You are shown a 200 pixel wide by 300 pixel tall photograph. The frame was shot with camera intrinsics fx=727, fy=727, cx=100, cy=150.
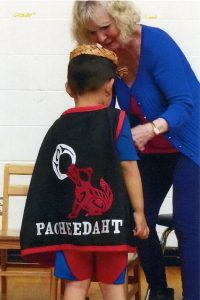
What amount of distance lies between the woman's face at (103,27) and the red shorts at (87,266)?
2.52ft

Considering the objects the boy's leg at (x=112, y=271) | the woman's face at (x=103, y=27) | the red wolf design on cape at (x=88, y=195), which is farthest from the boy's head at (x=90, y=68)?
the boy's leg at (x=112, y=271)

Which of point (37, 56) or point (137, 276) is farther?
point (37, 56)

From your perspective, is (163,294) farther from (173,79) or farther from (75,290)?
(173,79)

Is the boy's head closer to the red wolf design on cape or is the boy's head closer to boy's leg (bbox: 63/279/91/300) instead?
the red wolf design on cape

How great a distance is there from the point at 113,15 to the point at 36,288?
85.2 inches

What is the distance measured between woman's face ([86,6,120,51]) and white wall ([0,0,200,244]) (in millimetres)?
2001

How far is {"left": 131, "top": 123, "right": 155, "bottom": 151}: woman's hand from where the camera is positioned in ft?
8.02

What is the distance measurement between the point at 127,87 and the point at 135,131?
1.10 feet

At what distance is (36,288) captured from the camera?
4.29 meters

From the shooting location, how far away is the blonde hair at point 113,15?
8.57 ft

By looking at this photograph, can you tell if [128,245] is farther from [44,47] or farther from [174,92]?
[44,47]

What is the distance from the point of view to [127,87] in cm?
276

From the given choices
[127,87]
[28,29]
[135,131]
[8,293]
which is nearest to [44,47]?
[28,29]

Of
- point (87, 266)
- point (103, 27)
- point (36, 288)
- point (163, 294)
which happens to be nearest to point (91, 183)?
point (87, 266)
